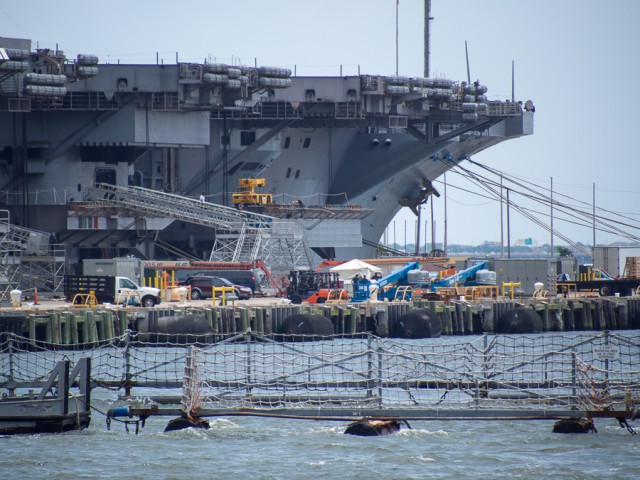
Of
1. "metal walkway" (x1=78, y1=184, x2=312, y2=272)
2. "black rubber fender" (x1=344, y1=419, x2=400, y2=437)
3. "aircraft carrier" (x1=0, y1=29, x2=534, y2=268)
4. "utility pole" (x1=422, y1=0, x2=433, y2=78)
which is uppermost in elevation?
"utility pole" (x1=422, y1=0, x2=433, y2=78)

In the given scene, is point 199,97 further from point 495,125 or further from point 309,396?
point 309,396

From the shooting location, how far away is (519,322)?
66.6m

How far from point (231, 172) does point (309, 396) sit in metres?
57.6

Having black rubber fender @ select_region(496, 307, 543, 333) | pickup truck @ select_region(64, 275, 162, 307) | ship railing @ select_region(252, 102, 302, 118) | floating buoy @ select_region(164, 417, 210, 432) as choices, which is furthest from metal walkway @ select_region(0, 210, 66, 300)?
floating buoy @ select_region(164, 417, 210, 432)

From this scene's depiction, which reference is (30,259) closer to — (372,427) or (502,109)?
(502,109)

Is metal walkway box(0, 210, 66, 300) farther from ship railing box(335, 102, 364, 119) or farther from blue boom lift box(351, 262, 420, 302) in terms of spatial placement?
ship railing box(335, 102, 364, 119)

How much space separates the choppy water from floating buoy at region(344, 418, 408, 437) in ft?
1.34

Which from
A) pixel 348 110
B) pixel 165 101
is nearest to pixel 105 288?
pixel 165 101

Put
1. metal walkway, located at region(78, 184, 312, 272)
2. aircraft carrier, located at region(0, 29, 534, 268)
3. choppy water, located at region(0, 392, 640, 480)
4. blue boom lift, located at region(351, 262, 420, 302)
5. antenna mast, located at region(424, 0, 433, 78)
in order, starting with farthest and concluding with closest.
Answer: antenna mast, located at region(424, 0, 433, 78)
metal walkway, located at region(78, 184, 312, 272)
aircraft carrier, located at region(0, 29, 534, 268)
blue boom lift, located at region(351, 262, 420, 302)
choppy water, located at region(0, 392, 640, 480)

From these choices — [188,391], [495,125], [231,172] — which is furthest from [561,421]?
[495,125]

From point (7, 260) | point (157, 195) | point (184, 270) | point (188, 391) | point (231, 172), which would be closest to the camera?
point (188, 391)

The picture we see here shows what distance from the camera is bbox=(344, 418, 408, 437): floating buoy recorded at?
1219 inches

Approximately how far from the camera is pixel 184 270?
75.0 metres

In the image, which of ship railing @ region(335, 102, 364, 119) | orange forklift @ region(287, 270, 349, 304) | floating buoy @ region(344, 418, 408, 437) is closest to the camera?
floating buoy @ region(344, 418, 408, 437)
